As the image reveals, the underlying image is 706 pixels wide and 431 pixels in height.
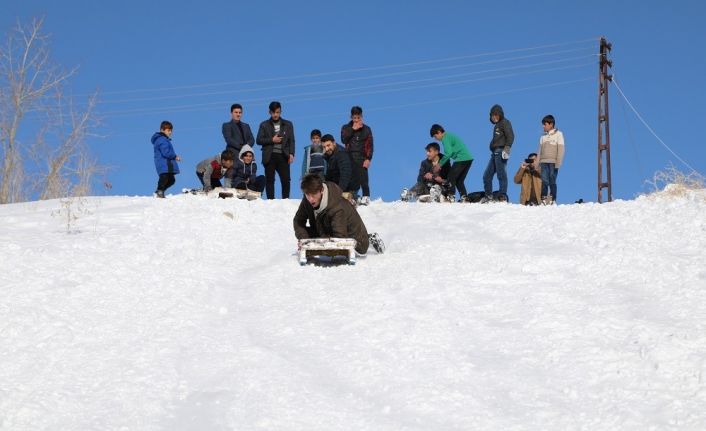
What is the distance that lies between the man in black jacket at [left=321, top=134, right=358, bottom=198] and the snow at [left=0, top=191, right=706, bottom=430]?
349 centimetres

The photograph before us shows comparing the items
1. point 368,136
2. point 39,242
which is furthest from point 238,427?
point 368,136

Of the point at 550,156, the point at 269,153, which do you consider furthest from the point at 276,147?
the point at 550,156

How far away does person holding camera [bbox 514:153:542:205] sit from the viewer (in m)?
15.3

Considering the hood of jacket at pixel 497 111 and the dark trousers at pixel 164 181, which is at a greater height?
the hood of jacket at pixel 497 111

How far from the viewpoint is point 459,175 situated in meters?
14.1

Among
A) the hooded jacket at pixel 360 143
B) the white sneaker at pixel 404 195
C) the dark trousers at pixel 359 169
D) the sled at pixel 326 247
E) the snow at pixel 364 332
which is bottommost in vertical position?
the snow at pixel 364 332

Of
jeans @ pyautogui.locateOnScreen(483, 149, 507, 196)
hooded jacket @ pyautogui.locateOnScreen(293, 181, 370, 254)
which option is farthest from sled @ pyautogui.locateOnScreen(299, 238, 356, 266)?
jeans @ pyautogui.locateOnScreen(483, 149, 507, 196)

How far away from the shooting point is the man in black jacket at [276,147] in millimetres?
13914

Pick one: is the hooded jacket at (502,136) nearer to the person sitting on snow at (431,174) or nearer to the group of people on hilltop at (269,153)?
the person sitting on snow at (431,174)

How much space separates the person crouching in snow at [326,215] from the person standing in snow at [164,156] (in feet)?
19.5

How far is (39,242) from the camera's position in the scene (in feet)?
27.4

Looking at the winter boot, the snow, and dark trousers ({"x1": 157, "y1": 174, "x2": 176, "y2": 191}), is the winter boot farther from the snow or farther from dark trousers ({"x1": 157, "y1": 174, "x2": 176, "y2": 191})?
dark trousers ({"x1": 157, "y1": 174, "x2": 176, "y2": 191})

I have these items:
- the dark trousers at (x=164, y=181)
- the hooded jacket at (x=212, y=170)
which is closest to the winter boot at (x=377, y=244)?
the dark trousers at (x=164, y=181)

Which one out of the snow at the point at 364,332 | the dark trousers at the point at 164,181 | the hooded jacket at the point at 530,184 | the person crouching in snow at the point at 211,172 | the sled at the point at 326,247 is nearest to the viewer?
the snow at the point at 364,332
